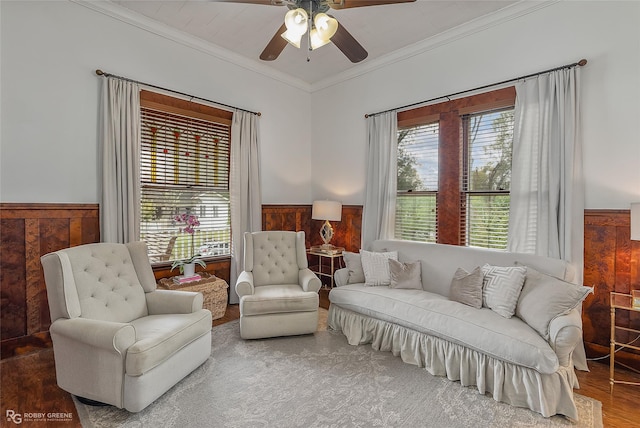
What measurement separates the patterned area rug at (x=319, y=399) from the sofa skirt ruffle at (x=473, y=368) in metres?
0.07

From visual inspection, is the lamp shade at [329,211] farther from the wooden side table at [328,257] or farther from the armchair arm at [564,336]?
the armchair arm at [564,336]

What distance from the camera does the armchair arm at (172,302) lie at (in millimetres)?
2547

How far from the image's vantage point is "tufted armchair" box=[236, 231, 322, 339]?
2.97 metres

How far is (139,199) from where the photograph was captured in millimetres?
3326

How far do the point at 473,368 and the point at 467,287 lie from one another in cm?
66

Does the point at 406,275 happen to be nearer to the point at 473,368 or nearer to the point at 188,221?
the point at 473,368

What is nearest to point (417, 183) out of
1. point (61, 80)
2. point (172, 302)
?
point (172, 302)

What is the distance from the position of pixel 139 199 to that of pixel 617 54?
4.67 meters

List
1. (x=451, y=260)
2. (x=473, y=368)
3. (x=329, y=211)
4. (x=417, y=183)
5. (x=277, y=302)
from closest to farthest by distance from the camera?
(x=473, y=368) < (x=277, y=302) < (x=451, y=260) < (x=417, y=183) < (x=329, y=211)

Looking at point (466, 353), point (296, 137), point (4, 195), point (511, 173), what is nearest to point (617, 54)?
point (511, 173)

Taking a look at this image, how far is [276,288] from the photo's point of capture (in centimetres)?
332

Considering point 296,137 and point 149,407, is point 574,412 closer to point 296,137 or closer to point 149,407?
point 149,407

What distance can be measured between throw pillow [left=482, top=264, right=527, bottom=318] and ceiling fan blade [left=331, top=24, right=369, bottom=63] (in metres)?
2.18

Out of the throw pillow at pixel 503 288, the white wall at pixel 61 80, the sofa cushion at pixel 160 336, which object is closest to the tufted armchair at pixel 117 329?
the sofa cushion at pixel 160 336
